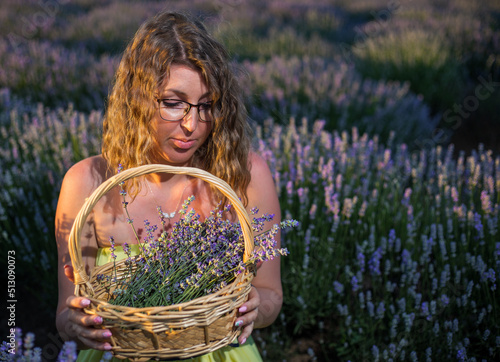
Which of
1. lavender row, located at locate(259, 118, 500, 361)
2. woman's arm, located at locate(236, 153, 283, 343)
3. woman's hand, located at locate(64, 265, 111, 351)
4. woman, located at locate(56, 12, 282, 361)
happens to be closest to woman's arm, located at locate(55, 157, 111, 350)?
woman, located at locate(56, 12, 282, 361)

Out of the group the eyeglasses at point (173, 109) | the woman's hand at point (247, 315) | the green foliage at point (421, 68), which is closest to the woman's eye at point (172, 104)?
the eyeglasses at point (173, 109)

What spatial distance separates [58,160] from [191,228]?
1.89 metres

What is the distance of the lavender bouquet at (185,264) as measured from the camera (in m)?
1.23

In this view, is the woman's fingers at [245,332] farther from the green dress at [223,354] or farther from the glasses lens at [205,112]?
the glasses lens at [205,112]

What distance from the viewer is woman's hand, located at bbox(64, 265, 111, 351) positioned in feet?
3.59

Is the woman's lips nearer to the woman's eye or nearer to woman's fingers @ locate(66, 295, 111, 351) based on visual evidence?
the woman's eye

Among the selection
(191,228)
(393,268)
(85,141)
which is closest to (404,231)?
(393,268)

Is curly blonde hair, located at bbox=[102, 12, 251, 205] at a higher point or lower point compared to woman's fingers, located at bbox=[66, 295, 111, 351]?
higher

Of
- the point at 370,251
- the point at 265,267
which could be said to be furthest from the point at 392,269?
the point at 265,267

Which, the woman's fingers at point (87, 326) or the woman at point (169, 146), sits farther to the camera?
the woman at point (169, 146)

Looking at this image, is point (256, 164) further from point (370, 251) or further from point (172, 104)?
point (370, 251)

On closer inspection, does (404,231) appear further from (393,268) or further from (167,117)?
(167,117)

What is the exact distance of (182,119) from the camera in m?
1.46

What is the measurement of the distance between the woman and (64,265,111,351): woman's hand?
158 millimetres
